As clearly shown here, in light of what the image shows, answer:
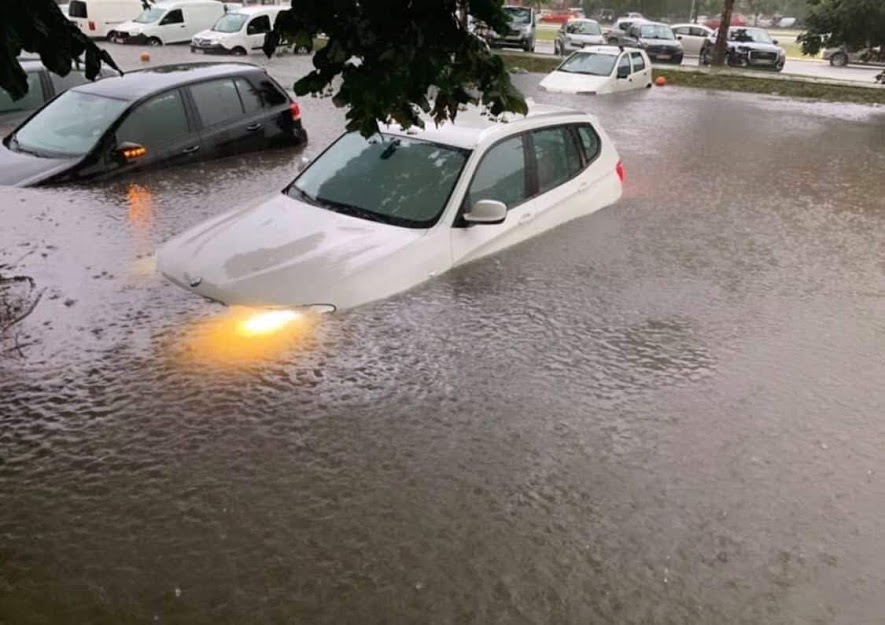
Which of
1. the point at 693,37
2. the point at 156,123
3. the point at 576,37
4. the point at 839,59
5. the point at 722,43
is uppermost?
the point at 156,123

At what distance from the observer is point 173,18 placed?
2980cm

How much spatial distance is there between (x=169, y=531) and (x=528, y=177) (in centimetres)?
434

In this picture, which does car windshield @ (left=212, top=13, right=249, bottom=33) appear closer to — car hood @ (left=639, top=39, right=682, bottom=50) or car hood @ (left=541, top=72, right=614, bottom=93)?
car hood @ (left=541, top=72, right=614, bottom=93)

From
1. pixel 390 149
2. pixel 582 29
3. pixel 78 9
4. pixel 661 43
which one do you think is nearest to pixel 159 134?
pixel 390 149

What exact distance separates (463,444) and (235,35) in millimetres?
25373

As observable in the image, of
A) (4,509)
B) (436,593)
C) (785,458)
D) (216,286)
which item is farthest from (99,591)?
(785,458)

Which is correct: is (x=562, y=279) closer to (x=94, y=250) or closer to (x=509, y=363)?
(x=509, y=363)

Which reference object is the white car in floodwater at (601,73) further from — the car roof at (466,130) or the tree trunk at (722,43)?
the car roof at (466,130)

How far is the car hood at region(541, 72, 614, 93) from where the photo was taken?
19109mm

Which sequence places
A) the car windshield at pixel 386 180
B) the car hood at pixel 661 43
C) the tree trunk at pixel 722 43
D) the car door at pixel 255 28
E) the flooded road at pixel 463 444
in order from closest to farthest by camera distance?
the flooded road at pixel 463 444 < the car windshield at pixel 386 180 < the tree trunk at pixel 722 43 < the car door at pixel 255 28 < the car hood at pixel 661 43

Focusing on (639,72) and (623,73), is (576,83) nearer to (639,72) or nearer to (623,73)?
(623,73)

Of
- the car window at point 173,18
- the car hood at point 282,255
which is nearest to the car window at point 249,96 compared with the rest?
the car hood at point 282,255

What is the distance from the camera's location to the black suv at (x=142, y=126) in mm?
8367

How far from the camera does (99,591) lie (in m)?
3.36
